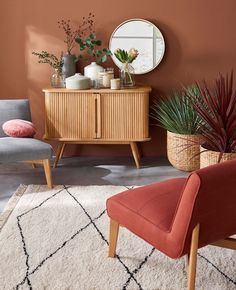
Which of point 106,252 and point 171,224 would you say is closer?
point 171,224

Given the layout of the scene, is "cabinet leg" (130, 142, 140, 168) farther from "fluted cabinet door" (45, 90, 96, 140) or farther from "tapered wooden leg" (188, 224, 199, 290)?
"tapered wooden leg" (188, 224, 199, 290)

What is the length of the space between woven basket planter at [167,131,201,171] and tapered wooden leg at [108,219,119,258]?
1.56 meters

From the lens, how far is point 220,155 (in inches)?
126

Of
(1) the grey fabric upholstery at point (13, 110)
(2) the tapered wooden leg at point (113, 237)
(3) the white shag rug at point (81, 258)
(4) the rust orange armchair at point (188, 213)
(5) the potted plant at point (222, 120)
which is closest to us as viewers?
(4) the rust orange armchair at point (188, 213)

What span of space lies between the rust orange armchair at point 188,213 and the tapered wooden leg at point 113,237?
→ 0.07m

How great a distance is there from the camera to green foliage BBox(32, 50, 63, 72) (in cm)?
427

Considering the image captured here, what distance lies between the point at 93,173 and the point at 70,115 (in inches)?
21.1

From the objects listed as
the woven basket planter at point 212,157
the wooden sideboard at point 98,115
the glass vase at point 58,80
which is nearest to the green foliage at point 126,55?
the wooden sideboard at point 98,115

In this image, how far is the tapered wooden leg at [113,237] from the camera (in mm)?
2485

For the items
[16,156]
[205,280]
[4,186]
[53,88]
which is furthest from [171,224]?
[53,88]

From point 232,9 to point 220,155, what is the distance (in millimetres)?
1634

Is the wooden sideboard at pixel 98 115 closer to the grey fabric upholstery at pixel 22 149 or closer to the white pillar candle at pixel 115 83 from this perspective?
the white pillar candle at pixel 115 83

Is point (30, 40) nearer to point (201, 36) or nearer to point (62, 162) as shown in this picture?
point (62, 162)

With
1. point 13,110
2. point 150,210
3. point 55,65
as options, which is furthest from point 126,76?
point 150,210
